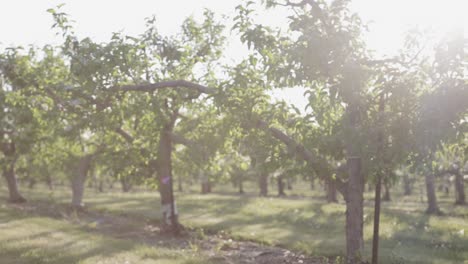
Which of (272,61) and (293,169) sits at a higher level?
(272,61)

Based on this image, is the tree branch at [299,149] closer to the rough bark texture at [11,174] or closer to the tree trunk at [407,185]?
the rough bark texture at [11,174]

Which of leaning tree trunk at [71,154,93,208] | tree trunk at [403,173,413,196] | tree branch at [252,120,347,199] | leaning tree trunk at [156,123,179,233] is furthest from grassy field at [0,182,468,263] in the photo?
tree trunk at [403,173,413,196]

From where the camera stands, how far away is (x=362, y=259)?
1452cm

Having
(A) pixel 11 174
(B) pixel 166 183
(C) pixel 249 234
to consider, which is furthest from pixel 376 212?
(A) pixel 11 174

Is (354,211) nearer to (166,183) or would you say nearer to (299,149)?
(299,149)

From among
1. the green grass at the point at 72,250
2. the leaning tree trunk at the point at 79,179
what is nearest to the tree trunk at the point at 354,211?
→ the green grass at the point at 72,250

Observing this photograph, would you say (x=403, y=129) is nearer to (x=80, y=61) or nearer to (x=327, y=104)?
(x=327, y=104)

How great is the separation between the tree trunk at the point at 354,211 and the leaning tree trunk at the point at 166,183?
1226 cm

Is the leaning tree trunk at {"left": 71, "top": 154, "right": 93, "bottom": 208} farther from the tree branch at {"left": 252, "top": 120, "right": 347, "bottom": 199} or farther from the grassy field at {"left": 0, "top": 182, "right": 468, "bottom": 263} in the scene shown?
the tree branch at {"left": 252, "top": 120, "right": 347, "bottom": 199}

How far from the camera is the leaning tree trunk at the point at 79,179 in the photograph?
3716cm

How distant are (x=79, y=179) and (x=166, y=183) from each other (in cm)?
1523

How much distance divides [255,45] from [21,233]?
15.3 m

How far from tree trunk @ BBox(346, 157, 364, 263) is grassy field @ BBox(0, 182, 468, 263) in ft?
11.7

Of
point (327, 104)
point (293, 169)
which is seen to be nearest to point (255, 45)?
point (327, 104)
